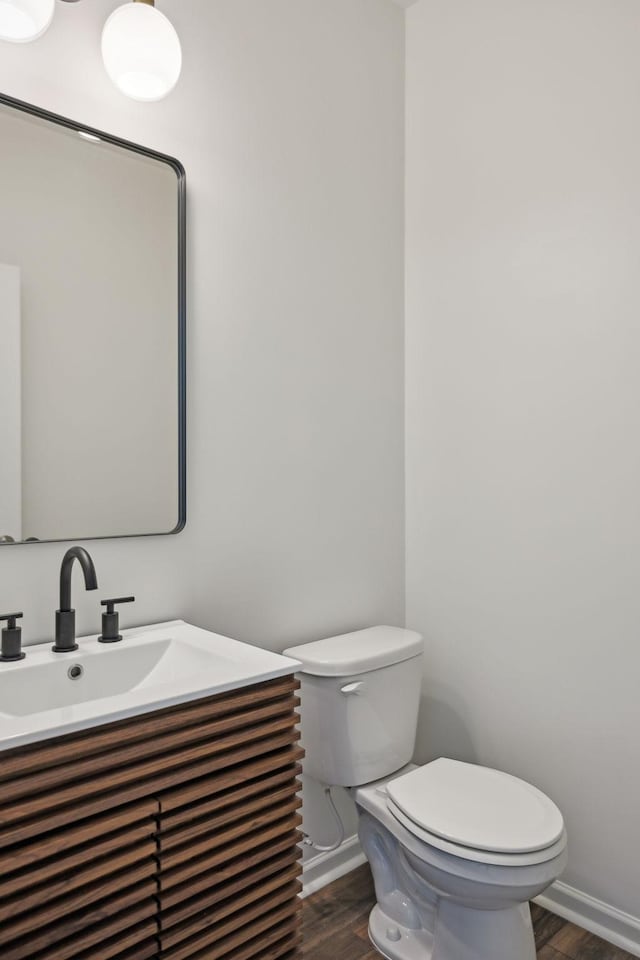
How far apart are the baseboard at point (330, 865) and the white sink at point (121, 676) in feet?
Answer: 2.95

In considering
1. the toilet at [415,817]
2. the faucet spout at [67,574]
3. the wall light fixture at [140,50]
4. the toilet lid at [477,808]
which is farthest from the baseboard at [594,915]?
the wall light fixture at [140,50]

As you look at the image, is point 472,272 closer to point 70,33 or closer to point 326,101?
point 326,101

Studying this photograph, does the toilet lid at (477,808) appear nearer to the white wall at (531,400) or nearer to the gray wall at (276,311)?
the white wall at (531,400)

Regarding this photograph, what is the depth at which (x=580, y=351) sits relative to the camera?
1.78m

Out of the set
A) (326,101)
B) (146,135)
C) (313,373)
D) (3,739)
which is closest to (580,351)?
(313,373)

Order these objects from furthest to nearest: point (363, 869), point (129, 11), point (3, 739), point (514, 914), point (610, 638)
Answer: point (363, 869)
point (610, 638)
point (514, 914)
point (129, 11)
point (3, 739)

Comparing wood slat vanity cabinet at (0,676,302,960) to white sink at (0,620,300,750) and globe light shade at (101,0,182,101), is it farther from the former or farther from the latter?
globe light shade at (101,0,182,101)

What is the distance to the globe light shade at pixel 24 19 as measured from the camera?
47.7 inches

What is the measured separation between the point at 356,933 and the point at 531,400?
153 centimetres

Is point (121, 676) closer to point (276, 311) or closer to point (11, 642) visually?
point (11, 642)

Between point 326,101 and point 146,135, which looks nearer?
point 146,135

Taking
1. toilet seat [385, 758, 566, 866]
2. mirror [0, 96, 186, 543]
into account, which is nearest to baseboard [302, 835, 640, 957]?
toilet seat [385, 758, 566, 866]

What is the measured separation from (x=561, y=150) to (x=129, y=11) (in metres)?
1.17

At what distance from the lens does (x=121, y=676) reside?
1.35m
